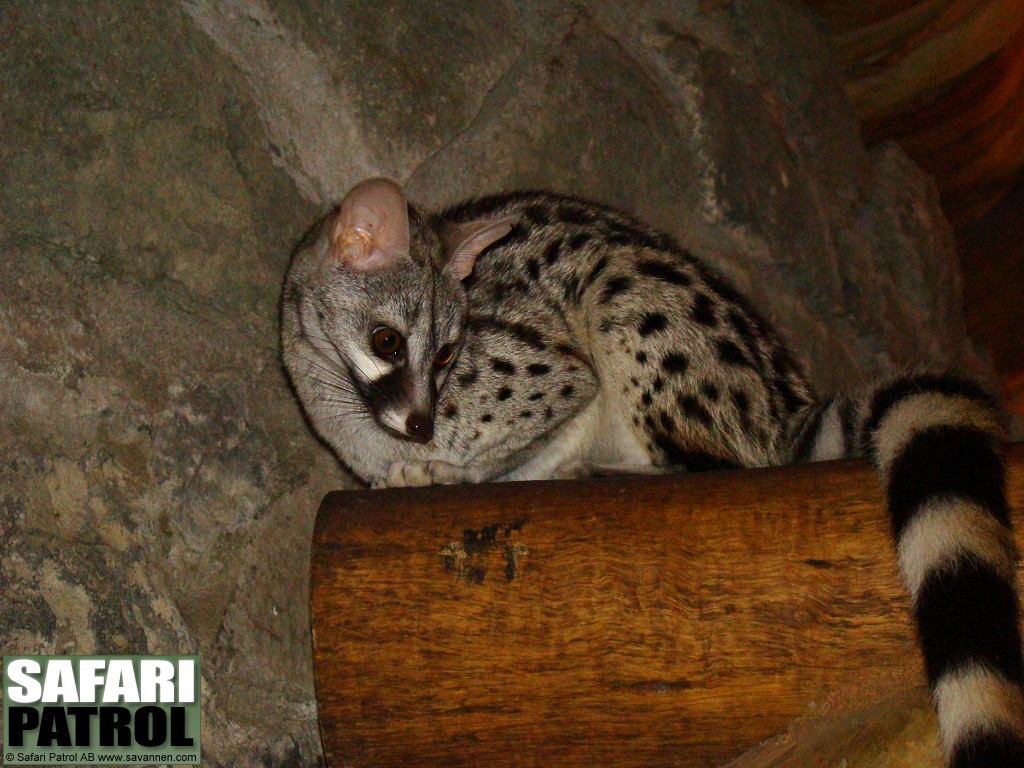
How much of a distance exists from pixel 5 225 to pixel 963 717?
2.20 meters

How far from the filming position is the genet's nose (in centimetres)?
265

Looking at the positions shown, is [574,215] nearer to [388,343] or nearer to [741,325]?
[741,325]

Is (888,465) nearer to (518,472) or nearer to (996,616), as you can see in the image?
(996,616)

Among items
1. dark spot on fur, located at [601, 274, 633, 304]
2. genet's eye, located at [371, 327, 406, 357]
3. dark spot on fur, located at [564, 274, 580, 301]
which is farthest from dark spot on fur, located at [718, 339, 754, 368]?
genet's eye, located at [371, 327, 406, 357]

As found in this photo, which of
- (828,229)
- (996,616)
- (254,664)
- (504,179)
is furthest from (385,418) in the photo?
(828,229)

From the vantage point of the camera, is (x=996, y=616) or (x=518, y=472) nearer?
(x=996, y=616)

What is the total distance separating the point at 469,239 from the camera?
2898 millimetres

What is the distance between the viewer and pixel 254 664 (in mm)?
2553

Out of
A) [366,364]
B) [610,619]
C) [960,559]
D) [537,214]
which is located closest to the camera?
[960,559]

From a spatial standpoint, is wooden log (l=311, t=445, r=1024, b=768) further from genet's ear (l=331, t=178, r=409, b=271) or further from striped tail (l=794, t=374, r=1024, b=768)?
genet's ear (l=331, t=178, r=409, b=271)

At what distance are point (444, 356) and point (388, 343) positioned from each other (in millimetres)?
166

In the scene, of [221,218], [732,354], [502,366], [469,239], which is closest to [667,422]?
[732,354]

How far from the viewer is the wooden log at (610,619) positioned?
Answer: 1936 millimetres

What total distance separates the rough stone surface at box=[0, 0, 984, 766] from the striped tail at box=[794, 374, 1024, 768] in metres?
1.53
